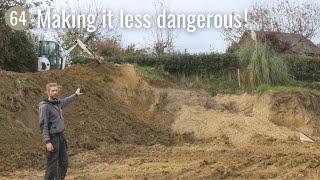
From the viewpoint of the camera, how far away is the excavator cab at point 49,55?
23803 millimetres

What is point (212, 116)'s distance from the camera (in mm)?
18406

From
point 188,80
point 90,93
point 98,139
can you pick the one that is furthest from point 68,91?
point 188,80

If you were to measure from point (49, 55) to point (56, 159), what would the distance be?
16.2m

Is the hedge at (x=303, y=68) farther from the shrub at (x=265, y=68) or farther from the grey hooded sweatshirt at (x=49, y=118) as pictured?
the grey hooded sweatshirt at (x=49, y=118)

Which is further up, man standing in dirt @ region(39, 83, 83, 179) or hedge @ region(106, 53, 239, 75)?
hedge @ region(106, 53, 239, 75)

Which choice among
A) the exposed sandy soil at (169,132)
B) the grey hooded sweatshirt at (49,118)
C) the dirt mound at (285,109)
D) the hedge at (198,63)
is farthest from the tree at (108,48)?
the grey hooded sweatshirt at (49,118)

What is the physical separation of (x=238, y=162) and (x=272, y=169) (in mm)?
944

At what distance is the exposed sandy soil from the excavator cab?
4441mm

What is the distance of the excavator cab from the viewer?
23.8 meters

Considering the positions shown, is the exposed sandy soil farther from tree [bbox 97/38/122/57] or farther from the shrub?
tree [bbox 97/38/122/57]

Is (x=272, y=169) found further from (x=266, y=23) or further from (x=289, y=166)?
(x=266, y=23)

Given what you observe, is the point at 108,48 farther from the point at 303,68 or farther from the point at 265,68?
the point at 265,68

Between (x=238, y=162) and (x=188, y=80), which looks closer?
(x=238, y=162)

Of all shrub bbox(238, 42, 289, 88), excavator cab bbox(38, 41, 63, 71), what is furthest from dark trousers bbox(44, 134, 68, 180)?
excavator cab bbox(38, 41, 63, 71)
